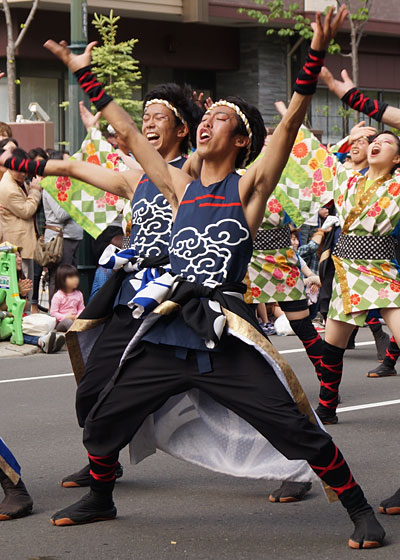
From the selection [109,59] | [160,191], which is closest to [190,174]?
[160,191]

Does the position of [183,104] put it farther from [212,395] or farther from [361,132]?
[361,132]

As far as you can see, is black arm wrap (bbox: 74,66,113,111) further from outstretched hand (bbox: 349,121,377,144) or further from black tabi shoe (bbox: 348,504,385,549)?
outstretched hand (bbox: 349,121,377,144)

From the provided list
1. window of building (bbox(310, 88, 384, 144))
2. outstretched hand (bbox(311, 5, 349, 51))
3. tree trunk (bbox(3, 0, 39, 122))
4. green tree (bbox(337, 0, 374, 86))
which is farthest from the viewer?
window of building (bbox(310, 88, 384, 144))

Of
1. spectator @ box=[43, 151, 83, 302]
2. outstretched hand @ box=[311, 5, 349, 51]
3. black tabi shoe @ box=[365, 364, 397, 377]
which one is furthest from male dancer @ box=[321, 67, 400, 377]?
spectator @ box=[43, 151, 83, 302]

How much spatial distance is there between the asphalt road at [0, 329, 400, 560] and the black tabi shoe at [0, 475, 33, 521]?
39 millimetres

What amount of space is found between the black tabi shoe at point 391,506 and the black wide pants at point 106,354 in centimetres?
137

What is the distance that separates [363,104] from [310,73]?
708mm

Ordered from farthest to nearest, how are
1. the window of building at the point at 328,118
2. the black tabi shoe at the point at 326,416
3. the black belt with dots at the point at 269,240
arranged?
the window of building at the point at 328,118
the black belt with dots at the point at 269,240
the black tabi shoe at the point at 326,416

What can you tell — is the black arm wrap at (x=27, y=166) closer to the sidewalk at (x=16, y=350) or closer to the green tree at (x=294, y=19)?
the sidewalk at (x=16, y=350)

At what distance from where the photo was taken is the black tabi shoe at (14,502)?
5043 millimetres

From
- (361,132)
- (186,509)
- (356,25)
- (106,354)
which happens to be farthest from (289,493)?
(356,25)

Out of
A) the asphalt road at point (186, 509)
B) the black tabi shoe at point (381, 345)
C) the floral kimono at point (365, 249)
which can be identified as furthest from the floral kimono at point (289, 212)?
the black tabi shoe at point (381, 345)

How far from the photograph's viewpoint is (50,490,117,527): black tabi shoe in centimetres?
495

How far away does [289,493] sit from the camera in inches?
211
